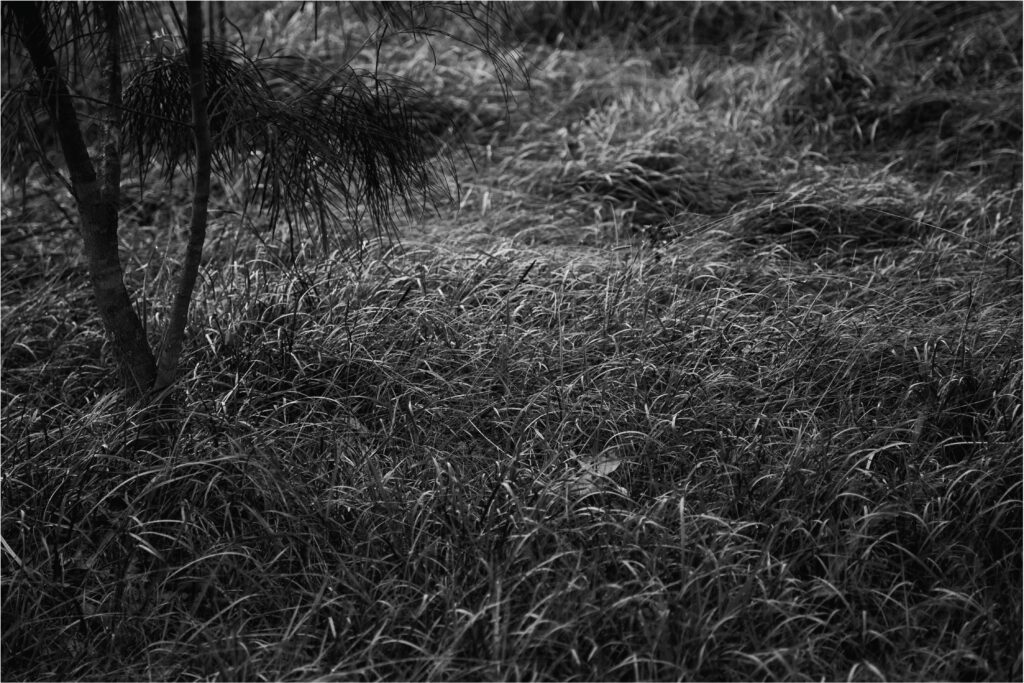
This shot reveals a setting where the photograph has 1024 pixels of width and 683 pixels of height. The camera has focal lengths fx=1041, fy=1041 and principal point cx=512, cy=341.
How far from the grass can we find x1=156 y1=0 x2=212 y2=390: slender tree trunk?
157 mm

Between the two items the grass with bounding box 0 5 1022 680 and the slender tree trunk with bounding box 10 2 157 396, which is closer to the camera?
the grass with bounding box 0 5 1022 680

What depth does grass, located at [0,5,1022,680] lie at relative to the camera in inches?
72.9

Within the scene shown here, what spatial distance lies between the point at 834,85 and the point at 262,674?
3813mm

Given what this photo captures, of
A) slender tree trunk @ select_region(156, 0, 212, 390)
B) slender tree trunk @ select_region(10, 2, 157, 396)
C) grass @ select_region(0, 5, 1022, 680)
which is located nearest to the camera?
grass @ select_region(0, 5, 1022, 680)

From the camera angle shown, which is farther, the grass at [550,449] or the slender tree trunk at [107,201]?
the slender tree trunk at [107,201]

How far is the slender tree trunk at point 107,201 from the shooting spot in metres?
2.26

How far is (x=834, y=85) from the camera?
464 centimetres

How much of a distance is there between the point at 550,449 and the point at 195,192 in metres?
0.96

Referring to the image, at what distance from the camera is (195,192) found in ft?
7.49

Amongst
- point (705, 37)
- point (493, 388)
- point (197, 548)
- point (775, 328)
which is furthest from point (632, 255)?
point (705, 37)

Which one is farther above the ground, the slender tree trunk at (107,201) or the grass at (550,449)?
the slender tree trunk at (107,201)

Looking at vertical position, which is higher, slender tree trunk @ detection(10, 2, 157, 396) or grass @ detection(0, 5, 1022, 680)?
slender tree trunk @ detection(10, 2, 157, 396)

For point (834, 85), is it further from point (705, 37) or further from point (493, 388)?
point (493, 388)

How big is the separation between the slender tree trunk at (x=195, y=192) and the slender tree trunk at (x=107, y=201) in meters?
0.07
